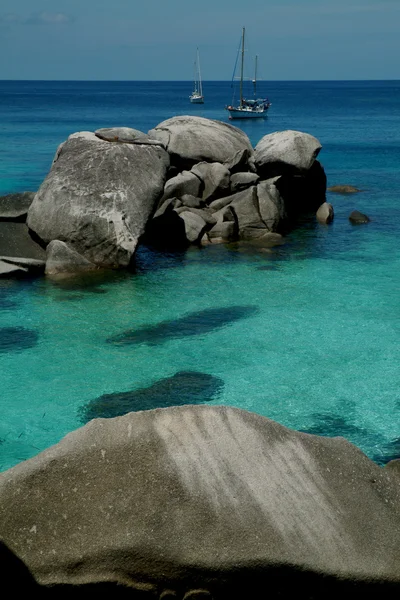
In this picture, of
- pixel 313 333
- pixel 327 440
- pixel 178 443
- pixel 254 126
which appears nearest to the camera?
pixel 178 443

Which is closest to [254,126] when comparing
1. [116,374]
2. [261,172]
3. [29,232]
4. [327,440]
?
[261,172]

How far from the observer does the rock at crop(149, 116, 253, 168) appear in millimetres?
23516

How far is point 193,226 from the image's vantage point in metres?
20.6

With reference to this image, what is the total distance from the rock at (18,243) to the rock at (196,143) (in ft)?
20.6

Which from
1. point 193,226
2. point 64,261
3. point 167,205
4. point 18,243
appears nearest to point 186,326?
point 64,261

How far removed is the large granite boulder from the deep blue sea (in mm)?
3959

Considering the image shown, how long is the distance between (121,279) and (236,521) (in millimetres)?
11942

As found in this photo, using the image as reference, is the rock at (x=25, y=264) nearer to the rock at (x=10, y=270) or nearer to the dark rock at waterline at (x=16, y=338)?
the rock at (x=10, y=270)

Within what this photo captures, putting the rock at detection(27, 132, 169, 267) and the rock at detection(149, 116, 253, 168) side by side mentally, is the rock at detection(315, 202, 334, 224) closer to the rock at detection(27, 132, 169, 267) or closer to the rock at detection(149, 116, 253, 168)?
the rock at detection(149, 116, 253, 168)

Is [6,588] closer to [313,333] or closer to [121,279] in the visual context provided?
[313,333]

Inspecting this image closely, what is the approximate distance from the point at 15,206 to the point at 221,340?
8.25 meters

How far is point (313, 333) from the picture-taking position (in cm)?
1423

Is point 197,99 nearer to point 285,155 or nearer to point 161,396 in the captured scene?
point 285,155

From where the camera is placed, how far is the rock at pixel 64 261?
17.4m
